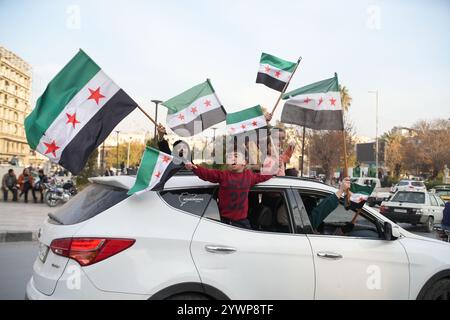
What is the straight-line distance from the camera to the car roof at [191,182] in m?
3.58

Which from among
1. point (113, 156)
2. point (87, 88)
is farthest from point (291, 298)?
point (113, 156)

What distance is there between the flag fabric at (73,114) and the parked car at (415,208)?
524 inches

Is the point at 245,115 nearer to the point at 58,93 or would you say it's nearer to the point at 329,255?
the point at 58,93

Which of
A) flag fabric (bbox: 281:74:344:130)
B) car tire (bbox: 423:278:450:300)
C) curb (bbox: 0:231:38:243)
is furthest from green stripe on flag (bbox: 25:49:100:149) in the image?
curb (bbox: 0:231:38:243)

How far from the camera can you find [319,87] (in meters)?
5.62

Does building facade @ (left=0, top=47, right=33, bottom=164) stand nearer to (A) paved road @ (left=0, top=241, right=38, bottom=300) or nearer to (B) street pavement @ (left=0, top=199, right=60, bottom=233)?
(B) street pavement @ (left=0, top=199, right=60, bottom=233)

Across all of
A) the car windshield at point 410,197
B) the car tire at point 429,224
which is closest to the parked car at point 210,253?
the car tire at point 429,224

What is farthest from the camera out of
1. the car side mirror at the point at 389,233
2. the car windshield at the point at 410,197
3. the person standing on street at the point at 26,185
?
the person standing on street at the point at 26,185

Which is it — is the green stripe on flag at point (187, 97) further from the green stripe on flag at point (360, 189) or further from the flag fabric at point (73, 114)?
the green stripe on flag at point (360, 189)

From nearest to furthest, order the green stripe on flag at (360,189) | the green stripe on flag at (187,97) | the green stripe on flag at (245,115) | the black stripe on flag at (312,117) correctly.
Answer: the green stripe on flag at (360,189) → the black stripe on flag at (312,117) → the green stripe on flag at (187,97) → the green stripe on flag at (245,115)

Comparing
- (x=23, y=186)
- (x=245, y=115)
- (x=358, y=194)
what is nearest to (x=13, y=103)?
(x=23, y=186)

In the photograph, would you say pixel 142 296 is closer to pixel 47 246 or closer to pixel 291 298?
pixel 47 246

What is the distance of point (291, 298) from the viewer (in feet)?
11.1

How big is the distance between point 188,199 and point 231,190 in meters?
0.41
